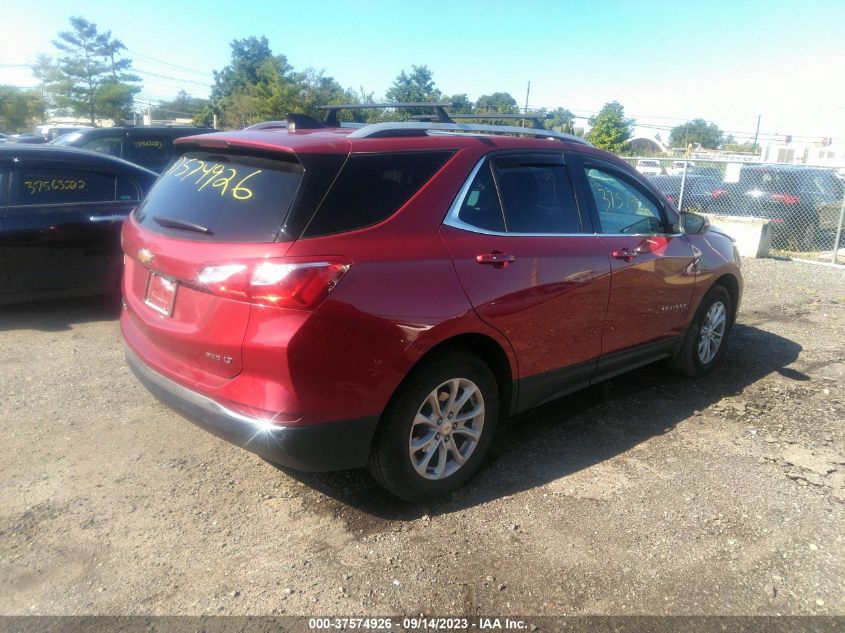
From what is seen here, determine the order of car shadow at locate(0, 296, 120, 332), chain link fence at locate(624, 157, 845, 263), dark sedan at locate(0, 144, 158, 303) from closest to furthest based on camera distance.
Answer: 1. dark sedan at locate(0, 144, 158, 303)
2. car shadow at locate(0, 296, 120, 332)
3. chain link fence at locate(624, 157, 845, 263)

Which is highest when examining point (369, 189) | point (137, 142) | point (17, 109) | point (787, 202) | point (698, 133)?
point (698, 133)

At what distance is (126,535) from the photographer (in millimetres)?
3062

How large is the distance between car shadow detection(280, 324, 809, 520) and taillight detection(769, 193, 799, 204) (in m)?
8.18

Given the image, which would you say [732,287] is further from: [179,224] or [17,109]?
[17,109]

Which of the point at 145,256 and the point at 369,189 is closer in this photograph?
the point at 369,189

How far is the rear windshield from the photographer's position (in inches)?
112

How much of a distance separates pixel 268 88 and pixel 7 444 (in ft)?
140

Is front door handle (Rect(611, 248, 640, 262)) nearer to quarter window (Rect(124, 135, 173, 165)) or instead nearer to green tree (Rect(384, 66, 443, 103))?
quarter window (Rect(124, 135, 173, 165))

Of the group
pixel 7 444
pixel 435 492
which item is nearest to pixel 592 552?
pixel 435 492

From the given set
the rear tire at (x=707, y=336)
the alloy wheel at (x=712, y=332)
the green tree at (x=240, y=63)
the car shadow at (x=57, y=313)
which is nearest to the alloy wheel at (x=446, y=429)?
the rear tire at (x=707, y=336)

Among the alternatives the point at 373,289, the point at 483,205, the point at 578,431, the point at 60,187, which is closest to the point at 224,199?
the point at 373,289

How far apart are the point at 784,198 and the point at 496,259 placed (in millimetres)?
12147

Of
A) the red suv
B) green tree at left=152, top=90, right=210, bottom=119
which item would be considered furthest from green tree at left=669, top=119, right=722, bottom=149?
the red suv

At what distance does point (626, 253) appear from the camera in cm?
421
